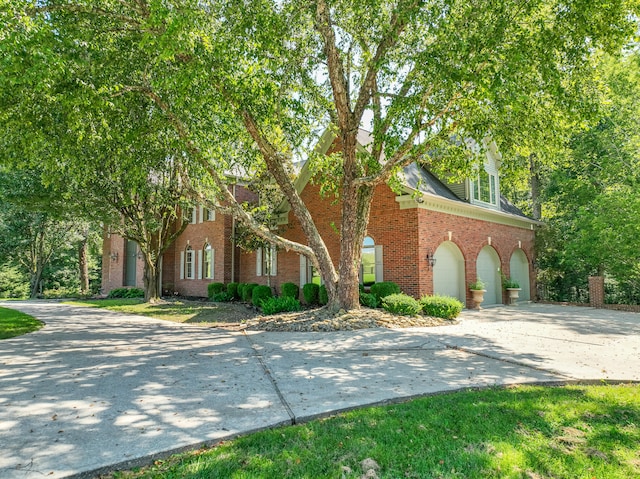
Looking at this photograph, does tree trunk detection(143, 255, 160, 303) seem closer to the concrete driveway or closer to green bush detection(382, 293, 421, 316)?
the concrete driveway

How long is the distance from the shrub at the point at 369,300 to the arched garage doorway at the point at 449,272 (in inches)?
115

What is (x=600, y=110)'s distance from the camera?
345 inches

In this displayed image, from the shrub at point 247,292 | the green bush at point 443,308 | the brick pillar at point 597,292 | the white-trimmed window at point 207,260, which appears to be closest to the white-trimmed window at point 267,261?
the shrub at point 247,292

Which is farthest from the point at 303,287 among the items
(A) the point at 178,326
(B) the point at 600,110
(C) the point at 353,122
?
(B) the point at 600,110

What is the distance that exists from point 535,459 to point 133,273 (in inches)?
1160

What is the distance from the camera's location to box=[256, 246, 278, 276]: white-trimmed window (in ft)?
63.2

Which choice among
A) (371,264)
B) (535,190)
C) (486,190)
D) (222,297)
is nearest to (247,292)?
(222,297)

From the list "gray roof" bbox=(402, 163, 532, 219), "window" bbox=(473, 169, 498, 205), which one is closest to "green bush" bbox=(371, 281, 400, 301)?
"gray roof" bbox=(402, 163, 532, 219)

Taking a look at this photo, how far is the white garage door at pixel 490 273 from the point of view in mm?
17328

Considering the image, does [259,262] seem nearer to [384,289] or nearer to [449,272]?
[384,289]

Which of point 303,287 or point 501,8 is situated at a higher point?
point 501,8

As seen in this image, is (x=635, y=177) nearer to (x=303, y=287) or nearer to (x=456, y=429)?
(x=303, y=287)

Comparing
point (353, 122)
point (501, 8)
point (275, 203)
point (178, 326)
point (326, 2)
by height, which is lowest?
point (178, 326)

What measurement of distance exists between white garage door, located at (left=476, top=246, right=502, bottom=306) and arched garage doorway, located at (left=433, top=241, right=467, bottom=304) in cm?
171
